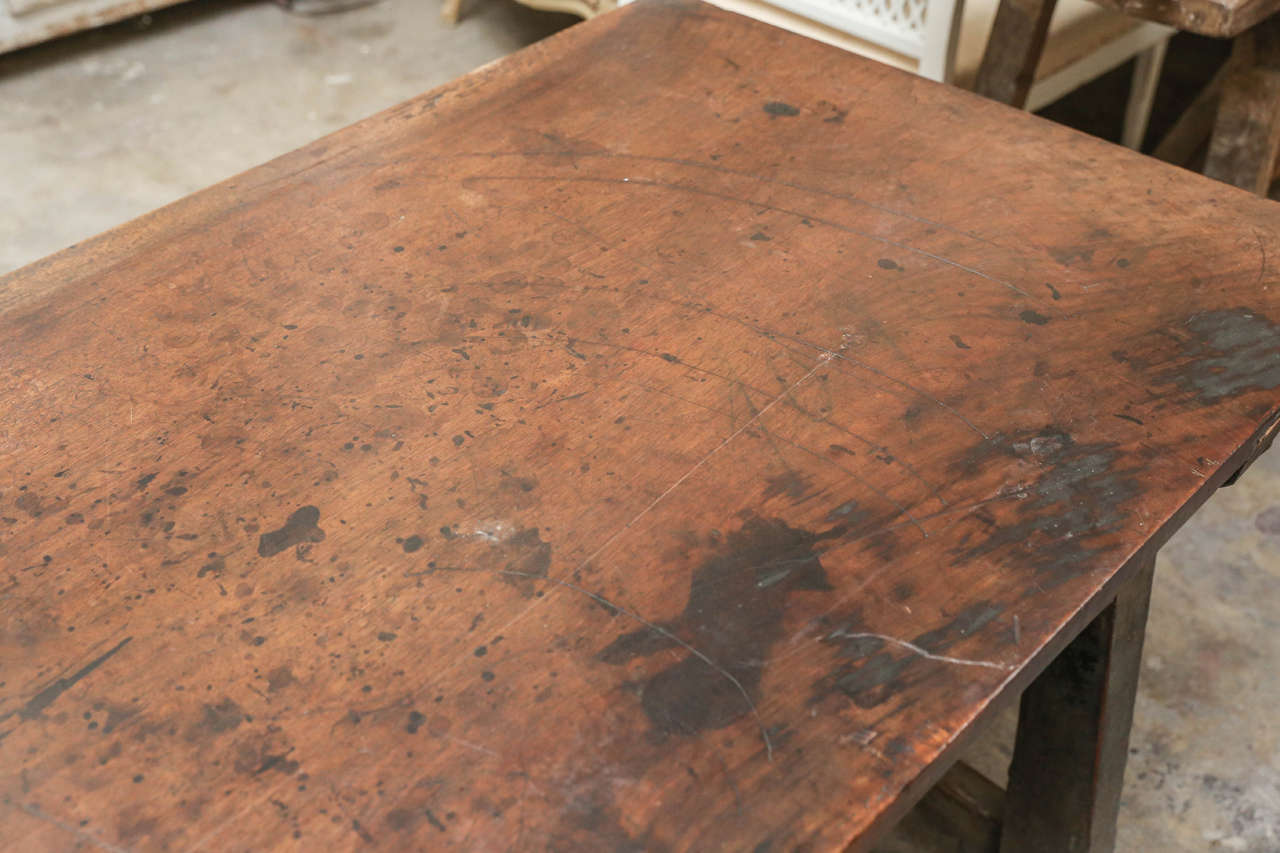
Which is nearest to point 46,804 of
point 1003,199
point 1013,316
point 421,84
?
point 1013,316

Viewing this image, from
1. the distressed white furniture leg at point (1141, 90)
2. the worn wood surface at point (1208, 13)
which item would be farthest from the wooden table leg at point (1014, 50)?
the distressed white furniture leg at point (1141, 90)

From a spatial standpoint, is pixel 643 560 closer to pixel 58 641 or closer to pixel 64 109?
pixel 58 641

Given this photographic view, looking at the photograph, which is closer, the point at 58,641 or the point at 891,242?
the point at 58,641

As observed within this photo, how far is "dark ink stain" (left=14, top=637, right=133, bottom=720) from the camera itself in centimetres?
68

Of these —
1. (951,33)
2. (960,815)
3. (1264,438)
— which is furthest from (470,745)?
(951,33)

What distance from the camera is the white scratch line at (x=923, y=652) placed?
69 centimetres

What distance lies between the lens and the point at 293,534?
786 millimetres

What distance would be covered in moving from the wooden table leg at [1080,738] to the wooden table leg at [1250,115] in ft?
3.24

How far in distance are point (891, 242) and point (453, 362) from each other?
39 cm

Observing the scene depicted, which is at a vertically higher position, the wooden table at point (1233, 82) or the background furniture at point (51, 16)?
the wooden table at point (1233, 82)

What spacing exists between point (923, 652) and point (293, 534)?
1.33 ft

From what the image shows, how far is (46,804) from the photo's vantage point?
2.09 ft

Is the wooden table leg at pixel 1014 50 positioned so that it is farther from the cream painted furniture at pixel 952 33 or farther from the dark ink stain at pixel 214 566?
the dark ink stain at pixel 214 566

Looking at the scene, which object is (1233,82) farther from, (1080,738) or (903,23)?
(1080,738)
